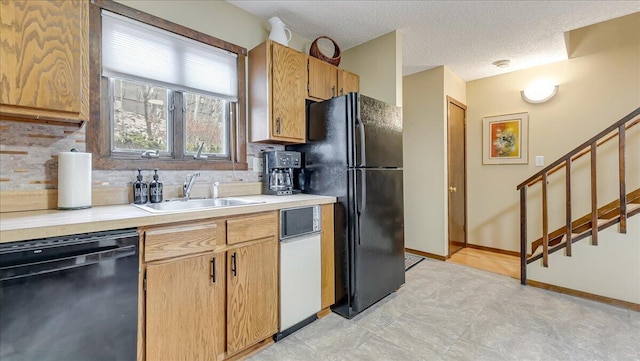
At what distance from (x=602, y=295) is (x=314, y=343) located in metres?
2.47

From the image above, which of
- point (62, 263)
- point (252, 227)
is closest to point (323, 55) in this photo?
point (252, 227)

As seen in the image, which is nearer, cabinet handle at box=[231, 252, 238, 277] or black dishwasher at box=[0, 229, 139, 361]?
black dishwasher at box=[0, 229, 139, 361]

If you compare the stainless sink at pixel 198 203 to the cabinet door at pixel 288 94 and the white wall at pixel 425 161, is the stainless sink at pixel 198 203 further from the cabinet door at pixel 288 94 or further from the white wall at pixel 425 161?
the white wall at pixel 425 161

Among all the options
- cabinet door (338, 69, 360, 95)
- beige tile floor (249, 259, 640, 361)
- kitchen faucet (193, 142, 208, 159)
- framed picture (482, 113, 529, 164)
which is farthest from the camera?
framed picture (482, 113, 529, 164)

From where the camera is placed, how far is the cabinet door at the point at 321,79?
8.44ft

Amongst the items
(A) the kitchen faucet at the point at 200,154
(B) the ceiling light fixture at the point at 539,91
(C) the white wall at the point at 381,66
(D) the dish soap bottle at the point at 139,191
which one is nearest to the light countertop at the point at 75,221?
(D) the dish soap bottle at the point at 139,191

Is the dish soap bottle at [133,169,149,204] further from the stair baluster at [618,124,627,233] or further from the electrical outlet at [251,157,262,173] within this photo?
the stair baluster at [618,124,627,233]

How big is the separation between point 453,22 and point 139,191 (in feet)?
9.63

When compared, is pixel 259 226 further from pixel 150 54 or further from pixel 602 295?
pixel 602 295

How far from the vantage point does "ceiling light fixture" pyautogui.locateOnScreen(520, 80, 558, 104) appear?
350 cm

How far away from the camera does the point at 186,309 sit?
144 centimetres

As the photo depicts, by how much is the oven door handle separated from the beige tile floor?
1.01 metres

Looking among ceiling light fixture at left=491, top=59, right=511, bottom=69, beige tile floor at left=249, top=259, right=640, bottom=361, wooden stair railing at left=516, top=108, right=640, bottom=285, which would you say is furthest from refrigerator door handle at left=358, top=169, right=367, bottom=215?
ceiling light fixture at left=491, top=59, right=511, bottom=69

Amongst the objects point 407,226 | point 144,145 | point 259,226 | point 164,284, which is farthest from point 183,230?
point 407,226
